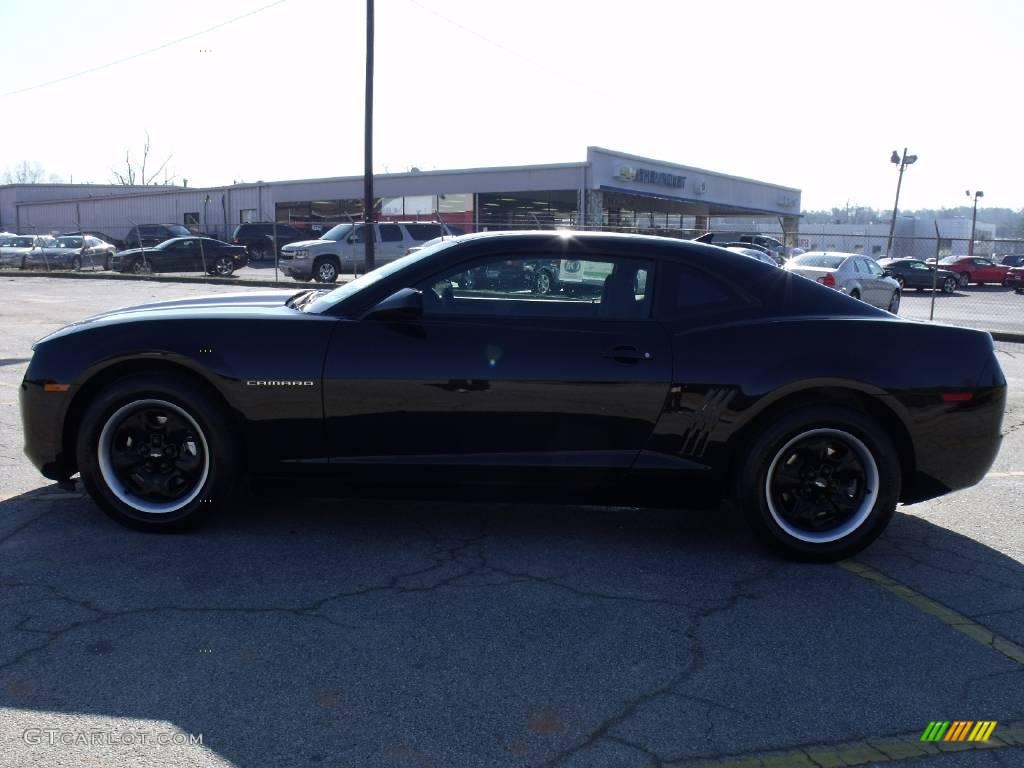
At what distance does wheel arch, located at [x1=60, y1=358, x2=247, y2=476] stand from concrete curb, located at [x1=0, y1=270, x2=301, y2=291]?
2069 cm

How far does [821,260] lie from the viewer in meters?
21.1

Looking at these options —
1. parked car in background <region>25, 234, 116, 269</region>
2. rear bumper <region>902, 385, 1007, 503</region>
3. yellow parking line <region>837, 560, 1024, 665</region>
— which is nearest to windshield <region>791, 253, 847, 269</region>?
rear bumper <region>902, 385, 1007, 503</region>

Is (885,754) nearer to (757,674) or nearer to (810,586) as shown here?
(757,674)

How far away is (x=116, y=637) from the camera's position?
11.3 feet

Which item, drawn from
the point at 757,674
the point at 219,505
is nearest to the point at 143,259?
the point at 219,505

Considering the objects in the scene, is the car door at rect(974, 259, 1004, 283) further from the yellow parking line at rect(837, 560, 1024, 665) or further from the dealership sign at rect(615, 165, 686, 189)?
the yellow parking line at rect(837, 560, 1024, 665)

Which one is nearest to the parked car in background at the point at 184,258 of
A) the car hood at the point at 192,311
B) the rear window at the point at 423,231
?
the rear window at the point at 423,231

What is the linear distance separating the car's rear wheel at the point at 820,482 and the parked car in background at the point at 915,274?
31956 millimetres

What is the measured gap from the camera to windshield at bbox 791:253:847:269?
20631mm

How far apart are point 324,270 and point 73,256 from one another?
513 inches

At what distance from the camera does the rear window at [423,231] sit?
27875mm

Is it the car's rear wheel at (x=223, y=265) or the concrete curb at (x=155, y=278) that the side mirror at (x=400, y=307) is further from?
the car's rear wheel at (x=223, y=265)

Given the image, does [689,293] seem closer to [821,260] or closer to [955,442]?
[955,442]

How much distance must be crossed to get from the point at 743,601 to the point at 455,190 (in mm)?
42018
